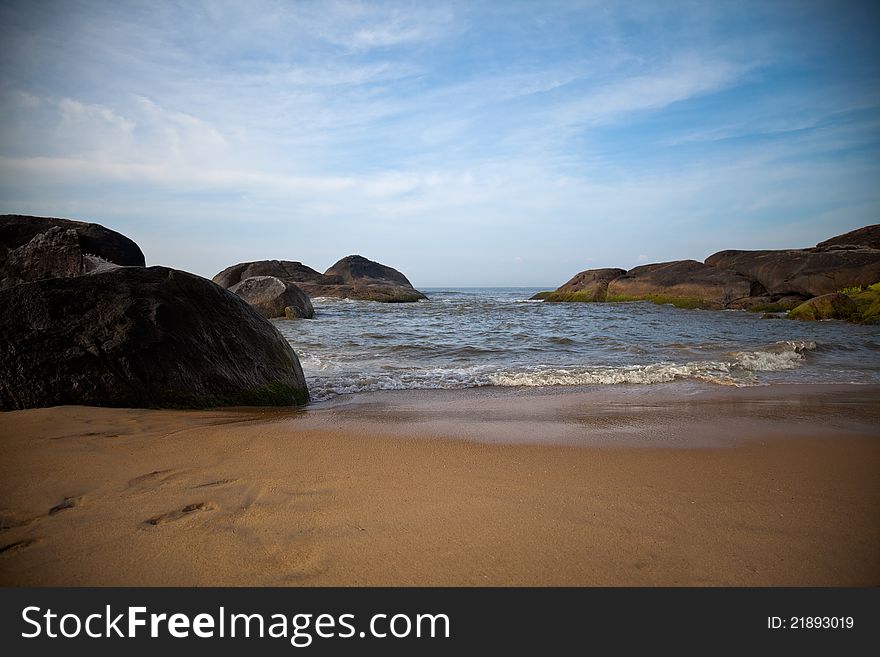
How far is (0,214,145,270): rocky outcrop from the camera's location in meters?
8.59

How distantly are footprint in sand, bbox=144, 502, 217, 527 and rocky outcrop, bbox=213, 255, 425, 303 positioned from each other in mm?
27507

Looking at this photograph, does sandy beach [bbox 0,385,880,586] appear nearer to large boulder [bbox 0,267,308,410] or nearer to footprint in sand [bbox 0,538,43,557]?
footprint in sand [bbox 0,538,43,557]

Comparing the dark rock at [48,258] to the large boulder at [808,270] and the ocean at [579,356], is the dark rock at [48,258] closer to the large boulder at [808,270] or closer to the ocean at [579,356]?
the ocean at [579,356]

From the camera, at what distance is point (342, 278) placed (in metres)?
43.9

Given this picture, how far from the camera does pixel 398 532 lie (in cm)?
202

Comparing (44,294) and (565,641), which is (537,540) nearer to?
(565,641)

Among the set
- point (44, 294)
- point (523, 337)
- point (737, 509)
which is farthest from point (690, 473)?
point (523, 337)

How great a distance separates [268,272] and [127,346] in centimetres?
3257

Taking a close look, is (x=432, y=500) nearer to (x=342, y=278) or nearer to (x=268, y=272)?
(x=268, y=272)

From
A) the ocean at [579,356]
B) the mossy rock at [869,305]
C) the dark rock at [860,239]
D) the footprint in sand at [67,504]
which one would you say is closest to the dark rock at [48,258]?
the ocean at [579,356]

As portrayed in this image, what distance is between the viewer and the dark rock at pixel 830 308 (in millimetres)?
15336

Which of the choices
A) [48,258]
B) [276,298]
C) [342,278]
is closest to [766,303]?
[276,298]

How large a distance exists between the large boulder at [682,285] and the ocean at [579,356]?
11.0 m

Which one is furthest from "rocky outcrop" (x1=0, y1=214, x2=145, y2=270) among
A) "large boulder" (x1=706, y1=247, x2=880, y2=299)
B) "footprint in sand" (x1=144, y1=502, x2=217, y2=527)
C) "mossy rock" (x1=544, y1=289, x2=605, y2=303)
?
"mossy rock" (x1=544, y1=289, x2=605, y2=303)
